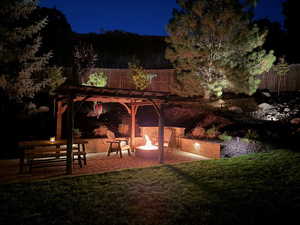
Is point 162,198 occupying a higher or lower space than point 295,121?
lower

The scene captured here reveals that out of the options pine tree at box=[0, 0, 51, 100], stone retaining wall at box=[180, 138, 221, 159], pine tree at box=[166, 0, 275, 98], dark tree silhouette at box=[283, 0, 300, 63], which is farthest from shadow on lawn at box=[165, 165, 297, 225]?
dark tree silhouette at box=[283, 0, 300, 63]

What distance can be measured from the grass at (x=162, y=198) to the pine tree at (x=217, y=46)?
25.7 feet

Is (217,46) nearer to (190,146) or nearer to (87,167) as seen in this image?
(190,146)

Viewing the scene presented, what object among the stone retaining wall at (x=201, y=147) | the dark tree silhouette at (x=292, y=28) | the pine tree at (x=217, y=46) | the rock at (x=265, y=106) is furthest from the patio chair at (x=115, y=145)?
the dark tree silhouette at (x=292, y=28)

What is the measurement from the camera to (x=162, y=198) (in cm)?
405

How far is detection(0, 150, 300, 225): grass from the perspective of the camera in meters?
3.28

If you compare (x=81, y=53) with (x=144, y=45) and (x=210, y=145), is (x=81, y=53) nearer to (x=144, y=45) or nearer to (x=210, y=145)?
(x=210, y=145)

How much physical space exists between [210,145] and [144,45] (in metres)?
25.0

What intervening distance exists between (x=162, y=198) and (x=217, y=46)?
11493 mm

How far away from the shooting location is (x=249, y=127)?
9656 millimetres

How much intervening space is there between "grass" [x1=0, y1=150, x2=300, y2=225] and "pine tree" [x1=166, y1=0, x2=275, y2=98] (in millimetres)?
7818

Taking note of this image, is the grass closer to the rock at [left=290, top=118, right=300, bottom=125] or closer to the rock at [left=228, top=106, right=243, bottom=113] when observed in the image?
the rock at [left=290, top=118, right=300, bottom=125]

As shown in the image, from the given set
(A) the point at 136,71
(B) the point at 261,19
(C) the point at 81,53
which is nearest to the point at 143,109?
(A) the point at 136,71

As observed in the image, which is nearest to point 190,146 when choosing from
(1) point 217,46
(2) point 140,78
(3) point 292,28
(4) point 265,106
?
(4) point 265,106
